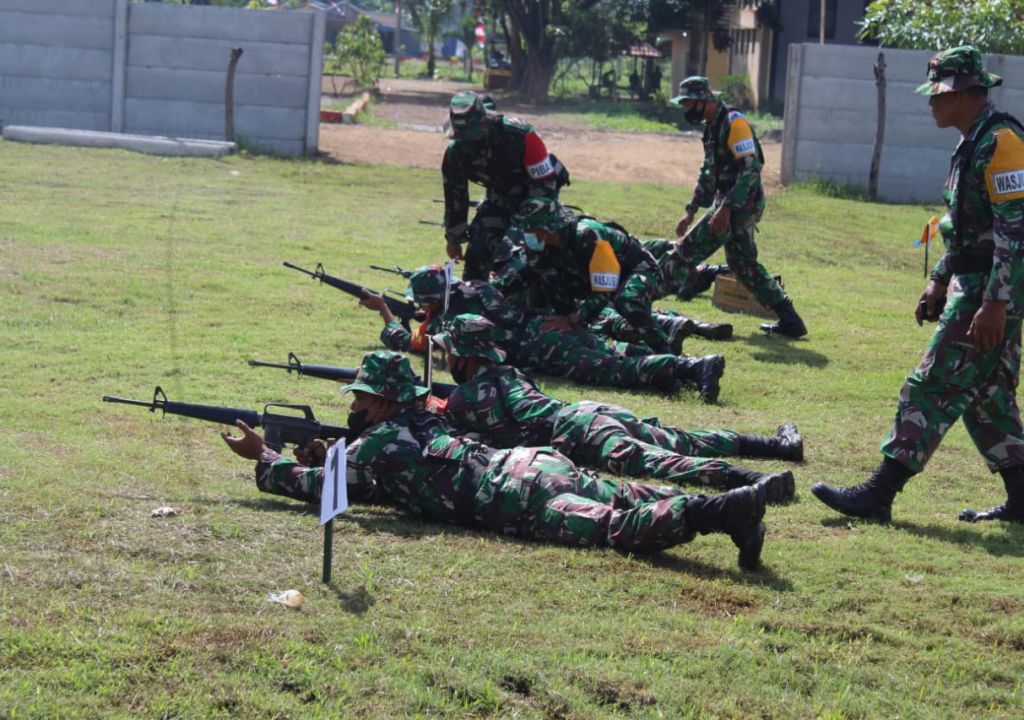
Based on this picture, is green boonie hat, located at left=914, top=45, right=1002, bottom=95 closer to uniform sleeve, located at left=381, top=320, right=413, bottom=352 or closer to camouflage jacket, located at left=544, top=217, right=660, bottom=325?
camouflage jacket, located at left=544, top=217, right=660, bottom=325

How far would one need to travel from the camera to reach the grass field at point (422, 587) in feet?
14.2

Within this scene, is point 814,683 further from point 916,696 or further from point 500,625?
point 500,625

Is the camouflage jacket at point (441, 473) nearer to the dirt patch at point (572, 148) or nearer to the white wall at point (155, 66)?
the dirt patch at point (572, 148)

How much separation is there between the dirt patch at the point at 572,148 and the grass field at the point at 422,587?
45.3ft

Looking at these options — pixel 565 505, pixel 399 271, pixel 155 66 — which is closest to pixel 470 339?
pixel 565 505

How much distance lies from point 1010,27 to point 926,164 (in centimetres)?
293

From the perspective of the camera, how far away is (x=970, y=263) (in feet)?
19.9

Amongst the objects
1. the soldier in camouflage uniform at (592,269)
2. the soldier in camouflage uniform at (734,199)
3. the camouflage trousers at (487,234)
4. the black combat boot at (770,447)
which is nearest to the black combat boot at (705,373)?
the soldier in camouflage uniform at (592,269)

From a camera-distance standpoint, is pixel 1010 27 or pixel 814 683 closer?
pixel 814 683

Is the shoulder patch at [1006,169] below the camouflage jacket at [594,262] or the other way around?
the other way around

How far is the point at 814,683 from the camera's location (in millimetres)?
4523

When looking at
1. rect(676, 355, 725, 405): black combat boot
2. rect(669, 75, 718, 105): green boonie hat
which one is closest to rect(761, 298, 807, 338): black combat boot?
rect(669, 75, 718, 105): green boonie hat

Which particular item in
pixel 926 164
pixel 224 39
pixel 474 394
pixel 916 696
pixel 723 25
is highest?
pixel 723 25

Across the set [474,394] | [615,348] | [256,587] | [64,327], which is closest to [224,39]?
[64,327]
